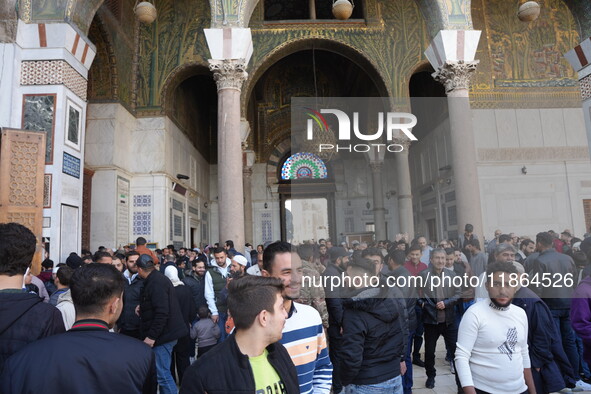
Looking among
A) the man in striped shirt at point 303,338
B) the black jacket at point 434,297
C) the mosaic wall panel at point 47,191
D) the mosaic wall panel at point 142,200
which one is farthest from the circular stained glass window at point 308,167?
the man in striped shirt at point 303,338

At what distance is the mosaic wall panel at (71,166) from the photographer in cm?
790

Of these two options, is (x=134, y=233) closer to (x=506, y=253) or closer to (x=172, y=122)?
(x=172, y=122)

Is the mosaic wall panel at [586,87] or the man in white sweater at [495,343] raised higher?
the mosaic wall panel at [586,87]

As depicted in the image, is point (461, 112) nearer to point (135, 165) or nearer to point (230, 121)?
point (230, 121)

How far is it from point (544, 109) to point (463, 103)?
5617mm

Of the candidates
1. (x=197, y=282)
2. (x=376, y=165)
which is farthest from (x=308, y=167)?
(x=197, y=282)

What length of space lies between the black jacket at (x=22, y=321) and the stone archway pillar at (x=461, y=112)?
8166 millimetres

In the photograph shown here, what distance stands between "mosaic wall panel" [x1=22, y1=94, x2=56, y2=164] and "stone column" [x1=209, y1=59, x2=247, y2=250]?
10.3 ft

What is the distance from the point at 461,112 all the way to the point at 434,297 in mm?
5889

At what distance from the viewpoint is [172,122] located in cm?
1292

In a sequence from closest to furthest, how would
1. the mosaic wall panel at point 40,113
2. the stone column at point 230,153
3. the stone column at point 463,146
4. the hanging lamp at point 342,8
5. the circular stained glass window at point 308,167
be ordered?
the mosaic wall panel at point 40,113 → the stone column at point 230,153 → the stone column at point 463,146 → the hanging lamp at point 342,8 → the circular stained glass window at point 308,167

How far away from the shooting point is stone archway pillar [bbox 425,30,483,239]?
860 cm

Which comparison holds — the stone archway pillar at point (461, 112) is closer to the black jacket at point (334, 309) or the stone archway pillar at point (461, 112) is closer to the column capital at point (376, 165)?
the column capital at point (376, 165)

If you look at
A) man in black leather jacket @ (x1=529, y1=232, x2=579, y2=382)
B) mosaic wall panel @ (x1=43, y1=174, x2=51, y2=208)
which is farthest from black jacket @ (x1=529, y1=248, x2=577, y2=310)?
mosaic wall panel @ (x1=43, y1=174, x2=51, y2=208)
